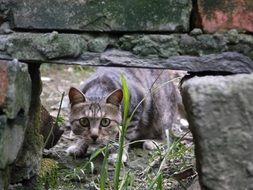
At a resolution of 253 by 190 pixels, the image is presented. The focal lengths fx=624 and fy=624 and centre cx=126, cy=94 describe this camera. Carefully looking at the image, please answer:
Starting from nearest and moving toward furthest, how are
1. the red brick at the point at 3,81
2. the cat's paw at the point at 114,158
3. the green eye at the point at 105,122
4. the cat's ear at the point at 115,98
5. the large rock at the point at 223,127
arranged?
the large rock at the point at 223,127
the red brick at the point at 3,81
the cat's paw at the point at 114,158
the cat's ear at the point at 115,98
the green eye at the point at 105,122

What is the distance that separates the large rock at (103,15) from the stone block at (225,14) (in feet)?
0.20

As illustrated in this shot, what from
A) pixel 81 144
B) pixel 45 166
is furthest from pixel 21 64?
pixel 81 144

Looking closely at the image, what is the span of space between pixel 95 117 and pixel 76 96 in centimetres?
19

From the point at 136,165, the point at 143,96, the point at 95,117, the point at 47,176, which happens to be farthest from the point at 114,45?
the point at 143,96

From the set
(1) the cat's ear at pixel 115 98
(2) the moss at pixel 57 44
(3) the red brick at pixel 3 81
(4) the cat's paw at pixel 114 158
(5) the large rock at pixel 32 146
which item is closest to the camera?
(3) the red brick at pixel 3 81

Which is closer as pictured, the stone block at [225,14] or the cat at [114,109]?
the stone block at [225,14]

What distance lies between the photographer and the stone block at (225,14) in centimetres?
218

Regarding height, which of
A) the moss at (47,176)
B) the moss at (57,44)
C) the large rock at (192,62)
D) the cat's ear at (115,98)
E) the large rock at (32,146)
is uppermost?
the moss at (57,44)

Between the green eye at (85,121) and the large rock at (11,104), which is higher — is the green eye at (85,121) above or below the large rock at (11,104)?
below

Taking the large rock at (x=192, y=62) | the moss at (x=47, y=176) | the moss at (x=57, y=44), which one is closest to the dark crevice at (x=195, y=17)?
the large rock at (x=192, y=62)

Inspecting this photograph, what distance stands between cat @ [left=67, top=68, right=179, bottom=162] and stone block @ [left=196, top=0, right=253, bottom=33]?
164 centimetres

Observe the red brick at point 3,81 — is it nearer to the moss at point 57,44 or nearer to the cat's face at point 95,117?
the moss at point 57,44

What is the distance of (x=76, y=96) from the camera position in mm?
4094

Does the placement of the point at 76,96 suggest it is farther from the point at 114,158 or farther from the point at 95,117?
the point at 114,158
